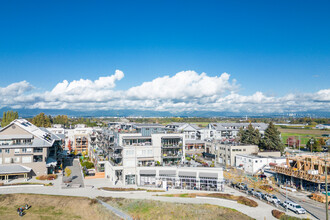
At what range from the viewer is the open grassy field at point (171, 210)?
3175cm

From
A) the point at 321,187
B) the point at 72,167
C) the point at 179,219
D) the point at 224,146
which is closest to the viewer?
the point at 179,219

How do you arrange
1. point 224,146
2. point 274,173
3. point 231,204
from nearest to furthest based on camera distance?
point 231,204 < point 274,173 < point 224,146

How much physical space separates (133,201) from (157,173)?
31.4ft

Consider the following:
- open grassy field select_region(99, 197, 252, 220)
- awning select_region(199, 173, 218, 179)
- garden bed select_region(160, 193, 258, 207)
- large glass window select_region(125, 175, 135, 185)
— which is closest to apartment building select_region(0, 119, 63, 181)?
large glass window select_region(125, 175, 135, 185)

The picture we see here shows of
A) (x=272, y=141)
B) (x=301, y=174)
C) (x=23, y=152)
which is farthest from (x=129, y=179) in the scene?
(x=272, y=141)

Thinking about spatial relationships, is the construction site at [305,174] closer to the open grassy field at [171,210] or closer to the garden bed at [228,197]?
the garden bed at [228,197]

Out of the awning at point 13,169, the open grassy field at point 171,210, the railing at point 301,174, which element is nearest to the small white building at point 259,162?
the railing at point 301,174

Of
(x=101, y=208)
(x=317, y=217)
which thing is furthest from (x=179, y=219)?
(x=317, y=217)

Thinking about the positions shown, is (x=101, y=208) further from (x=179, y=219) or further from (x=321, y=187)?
(x=321, y=187)

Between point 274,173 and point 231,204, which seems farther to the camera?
point 274,173

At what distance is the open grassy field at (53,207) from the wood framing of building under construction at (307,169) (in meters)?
31.8

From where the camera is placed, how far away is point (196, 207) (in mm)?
34312

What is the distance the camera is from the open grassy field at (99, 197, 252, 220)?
31.8 m

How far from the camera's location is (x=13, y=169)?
49.2m
